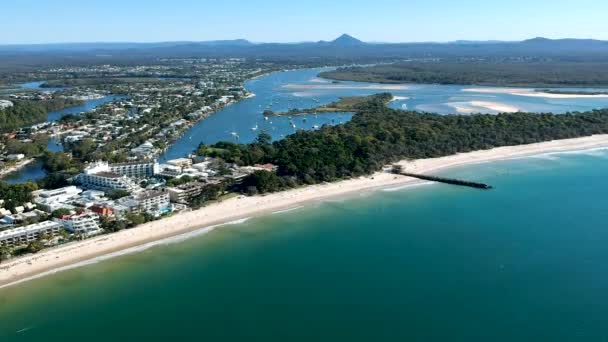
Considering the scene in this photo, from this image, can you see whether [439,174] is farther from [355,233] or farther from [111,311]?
[111,311]

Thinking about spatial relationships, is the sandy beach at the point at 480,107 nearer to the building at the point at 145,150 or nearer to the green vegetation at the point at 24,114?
the building at the point at 145,150

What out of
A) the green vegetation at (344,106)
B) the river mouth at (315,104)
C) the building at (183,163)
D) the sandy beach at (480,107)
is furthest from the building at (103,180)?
the sandy beach at (480,107)

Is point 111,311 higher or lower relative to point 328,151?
lower

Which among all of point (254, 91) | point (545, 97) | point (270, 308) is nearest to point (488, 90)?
point (545, 97)

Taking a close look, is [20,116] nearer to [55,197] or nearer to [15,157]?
[15,157]

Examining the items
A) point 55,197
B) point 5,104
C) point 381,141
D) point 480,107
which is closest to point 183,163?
point 55,197

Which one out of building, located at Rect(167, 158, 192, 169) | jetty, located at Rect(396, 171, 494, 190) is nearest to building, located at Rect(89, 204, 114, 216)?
building, located at Rect(167, 158, 192, 169)

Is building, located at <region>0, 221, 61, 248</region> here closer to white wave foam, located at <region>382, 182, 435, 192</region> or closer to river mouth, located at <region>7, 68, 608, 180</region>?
river mouth, located at <region>7, 68, 608, 180</region>
